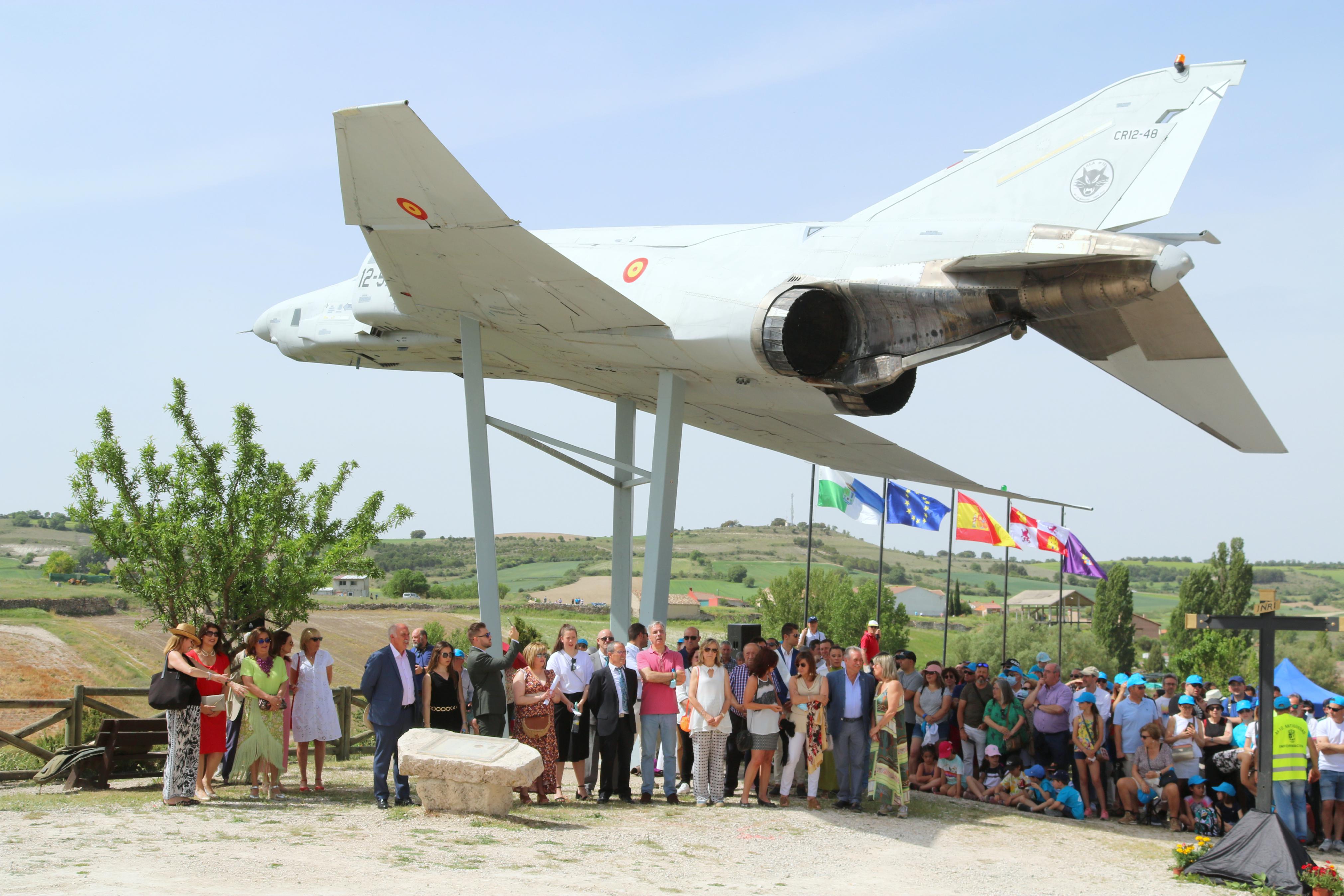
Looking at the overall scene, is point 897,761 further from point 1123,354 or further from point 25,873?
point 25,873

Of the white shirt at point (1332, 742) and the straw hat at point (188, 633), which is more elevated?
the straw hat at point (188, 633)

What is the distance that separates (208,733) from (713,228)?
7.03 meters

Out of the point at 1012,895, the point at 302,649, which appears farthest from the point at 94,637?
the point at 1012,895

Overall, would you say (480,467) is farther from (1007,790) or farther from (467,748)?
(1007,790)

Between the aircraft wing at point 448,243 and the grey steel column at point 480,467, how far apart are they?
1.23 ft

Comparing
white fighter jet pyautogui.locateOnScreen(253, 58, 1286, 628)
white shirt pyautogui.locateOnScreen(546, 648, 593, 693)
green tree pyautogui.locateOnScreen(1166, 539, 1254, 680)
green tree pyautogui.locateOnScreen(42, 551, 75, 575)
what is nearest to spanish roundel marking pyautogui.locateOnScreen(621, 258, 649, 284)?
white fighter jet pyautogui.locateOnScreen(253, 58, 1286, 628)

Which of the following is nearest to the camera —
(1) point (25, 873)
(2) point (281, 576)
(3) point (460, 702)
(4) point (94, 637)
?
(1) point (25, 873)

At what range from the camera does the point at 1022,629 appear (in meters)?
71.3

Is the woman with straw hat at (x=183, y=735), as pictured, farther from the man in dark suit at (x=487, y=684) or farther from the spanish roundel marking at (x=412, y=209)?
the spanish roundel marking at (x=412, y=209)

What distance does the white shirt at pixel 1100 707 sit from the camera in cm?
1075

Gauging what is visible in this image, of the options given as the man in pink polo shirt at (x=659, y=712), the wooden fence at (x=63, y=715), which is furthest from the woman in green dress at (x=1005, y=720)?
the wooden fence at (x=63, y=715)

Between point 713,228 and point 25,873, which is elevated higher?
point 713,228

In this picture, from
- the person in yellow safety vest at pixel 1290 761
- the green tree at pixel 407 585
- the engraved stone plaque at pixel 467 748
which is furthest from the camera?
the green tree at pixel 407 585

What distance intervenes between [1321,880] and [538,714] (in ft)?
19.8
